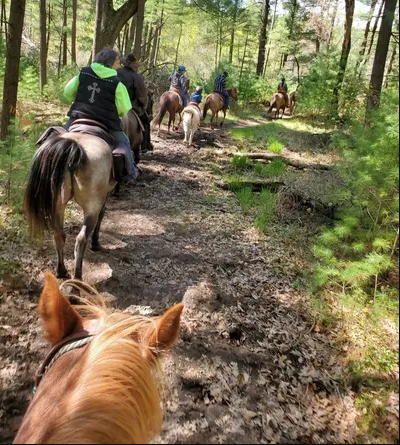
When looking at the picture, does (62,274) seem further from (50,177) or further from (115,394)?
(115,394)

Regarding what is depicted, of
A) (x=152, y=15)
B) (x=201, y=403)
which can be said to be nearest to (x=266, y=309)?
(x=201, y=403)

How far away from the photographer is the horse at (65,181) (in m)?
3.43

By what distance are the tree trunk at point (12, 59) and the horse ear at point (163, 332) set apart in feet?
19.6

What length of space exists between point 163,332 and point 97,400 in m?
0.37

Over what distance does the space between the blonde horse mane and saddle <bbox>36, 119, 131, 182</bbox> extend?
10.7 feet

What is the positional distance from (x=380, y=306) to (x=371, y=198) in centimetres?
163

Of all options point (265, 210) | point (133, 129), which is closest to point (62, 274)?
point (265, 210)

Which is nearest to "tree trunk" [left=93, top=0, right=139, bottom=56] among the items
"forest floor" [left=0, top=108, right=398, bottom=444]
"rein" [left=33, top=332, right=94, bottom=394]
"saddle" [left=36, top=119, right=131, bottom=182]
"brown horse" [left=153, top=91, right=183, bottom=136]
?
"brown horse" [left=153, top=91, right=183, bottom=136]

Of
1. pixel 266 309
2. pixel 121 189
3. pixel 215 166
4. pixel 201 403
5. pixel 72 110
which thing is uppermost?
pixel 72 110

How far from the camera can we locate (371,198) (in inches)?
142

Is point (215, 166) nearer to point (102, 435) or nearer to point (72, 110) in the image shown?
point (72, 110)

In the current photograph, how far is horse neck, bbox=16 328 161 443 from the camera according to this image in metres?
0.87

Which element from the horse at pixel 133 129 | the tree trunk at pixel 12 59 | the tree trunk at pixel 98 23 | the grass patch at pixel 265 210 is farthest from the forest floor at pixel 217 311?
the tree trunk at pixel 98 23

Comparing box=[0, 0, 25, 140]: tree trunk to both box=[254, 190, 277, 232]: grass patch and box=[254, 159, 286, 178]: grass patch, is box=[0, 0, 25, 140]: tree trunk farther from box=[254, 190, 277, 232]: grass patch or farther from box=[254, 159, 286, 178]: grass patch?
box=[254, 159, 286, 178]: grass patch
